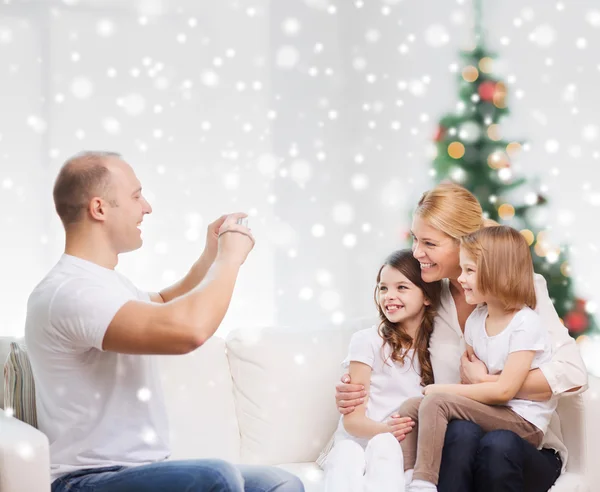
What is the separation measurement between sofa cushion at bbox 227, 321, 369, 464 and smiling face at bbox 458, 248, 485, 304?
2.05 ft

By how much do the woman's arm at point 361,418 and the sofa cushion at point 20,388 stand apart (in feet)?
2.81

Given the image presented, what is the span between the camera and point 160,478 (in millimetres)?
1524

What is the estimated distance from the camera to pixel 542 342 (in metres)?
2.08

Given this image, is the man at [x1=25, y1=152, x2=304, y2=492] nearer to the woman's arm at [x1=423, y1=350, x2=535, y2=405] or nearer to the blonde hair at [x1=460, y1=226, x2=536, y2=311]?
the woman's arm at [x1=423, y1=350, x2=535, y2=405]

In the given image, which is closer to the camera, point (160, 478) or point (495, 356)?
point (160, 478)

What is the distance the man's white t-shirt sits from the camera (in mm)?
1555

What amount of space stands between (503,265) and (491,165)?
865 mm

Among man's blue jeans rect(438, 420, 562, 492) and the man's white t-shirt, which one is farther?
man's blue jeans rect(438, 420, 562, 492)

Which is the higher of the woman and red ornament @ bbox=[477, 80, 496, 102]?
red ornament @ bbox=[477, 80, 496, 102]

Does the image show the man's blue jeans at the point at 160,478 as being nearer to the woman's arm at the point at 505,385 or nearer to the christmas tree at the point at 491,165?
the woman's arm at the point at 505,385

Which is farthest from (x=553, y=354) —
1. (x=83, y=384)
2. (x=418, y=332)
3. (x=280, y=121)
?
(x=280, y=121)

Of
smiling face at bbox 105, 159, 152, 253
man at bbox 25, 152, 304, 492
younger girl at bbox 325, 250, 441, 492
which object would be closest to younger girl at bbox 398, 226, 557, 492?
younger girl at bbox 325, 250, 441, 492

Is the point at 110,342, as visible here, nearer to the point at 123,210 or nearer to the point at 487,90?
the point at 123,210

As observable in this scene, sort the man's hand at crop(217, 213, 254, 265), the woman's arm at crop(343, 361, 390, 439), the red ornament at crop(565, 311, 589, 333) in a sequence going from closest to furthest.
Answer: the man's hand at crop(217, 213, 254, 265)
the woman's arm at crop(343, 361, 390, 439)
the red ornament at crop(565, 311, 589, 333)
